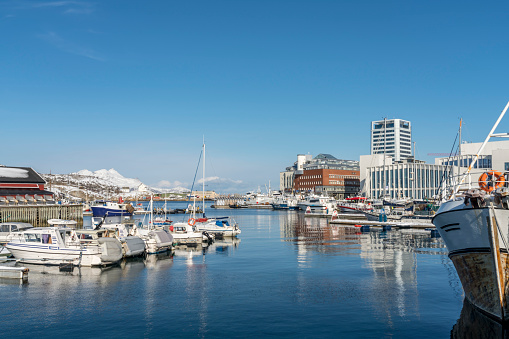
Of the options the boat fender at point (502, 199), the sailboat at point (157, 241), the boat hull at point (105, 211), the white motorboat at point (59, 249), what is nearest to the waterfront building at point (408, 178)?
the boat hull at point (105, 211)

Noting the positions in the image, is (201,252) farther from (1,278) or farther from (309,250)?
(1,278)

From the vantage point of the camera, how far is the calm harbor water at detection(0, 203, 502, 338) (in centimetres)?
2325

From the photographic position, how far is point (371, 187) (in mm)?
192875

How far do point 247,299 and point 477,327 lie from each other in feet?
46.4

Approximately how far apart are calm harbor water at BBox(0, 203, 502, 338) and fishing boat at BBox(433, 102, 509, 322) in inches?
56.4

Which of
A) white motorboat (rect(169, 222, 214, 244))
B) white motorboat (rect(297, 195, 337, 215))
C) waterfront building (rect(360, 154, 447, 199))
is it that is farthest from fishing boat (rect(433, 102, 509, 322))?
waterfront building (rect(360, 154, 447, 199))

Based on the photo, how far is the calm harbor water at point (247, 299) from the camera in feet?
76.3

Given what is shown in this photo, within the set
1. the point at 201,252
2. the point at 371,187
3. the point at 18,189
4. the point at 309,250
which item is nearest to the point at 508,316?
the point at 309,250

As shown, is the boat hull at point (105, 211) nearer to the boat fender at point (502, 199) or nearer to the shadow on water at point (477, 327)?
the shadow on water at point (477, 327)

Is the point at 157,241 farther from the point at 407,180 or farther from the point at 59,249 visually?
the point at 407,180

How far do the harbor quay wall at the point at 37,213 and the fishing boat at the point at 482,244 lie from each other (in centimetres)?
8230

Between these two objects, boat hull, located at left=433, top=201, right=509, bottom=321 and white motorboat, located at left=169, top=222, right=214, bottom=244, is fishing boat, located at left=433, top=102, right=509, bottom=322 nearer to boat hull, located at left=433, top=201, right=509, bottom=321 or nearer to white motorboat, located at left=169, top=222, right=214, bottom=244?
boat hull, located at left=433, top=201, right=509, bottom=321

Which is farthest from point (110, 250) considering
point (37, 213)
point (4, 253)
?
point (37, 213)

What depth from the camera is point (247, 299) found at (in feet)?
97.1
